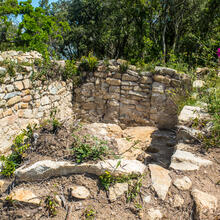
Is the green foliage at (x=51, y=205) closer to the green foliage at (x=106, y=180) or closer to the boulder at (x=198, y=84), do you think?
the green foliage at (x=106, y=180)

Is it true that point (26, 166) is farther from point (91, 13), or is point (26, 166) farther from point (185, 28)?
point (91, 13)

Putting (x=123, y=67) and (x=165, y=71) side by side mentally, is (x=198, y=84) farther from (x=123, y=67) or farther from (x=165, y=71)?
(x=123, y=67)

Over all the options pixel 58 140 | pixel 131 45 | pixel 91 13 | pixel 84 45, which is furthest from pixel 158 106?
pixel 91 13

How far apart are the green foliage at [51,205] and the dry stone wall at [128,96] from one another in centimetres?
403

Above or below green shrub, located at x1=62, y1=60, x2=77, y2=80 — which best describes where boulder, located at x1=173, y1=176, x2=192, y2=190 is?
below

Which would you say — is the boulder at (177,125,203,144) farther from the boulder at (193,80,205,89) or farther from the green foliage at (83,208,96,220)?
the boulder at (193,80,205,89)

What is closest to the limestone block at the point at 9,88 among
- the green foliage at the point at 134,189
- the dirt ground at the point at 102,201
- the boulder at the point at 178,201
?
the dirt ground at the point at 102,201

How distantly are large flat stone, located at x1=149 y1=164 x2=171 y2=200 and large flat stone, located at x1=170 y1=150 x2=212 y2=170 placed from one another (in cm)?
16

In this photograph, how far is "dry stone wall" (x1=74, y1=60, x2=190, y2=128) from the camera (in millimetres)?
5137

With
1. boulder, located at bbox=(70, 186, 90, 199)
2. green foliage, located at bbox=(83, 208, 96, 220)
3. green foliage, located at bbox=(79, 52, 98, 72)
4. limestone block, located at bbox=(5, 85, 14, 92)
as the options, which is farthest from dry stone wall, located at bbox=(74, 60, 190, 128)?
green foliage, located at bbox=(83, 208, 96, 220)

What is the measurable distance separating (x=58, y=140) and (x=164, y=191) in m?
1.40

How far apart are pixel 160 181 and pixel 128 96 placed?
12.3ft

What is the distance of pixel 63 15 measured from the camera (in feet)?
38.5

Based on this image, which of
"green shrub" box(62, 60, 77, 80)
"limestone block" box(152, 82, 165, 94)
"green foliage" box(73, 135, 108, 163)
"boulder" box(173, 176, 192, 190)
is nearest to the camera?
"boulder" box(173, 176, 192, 190)
